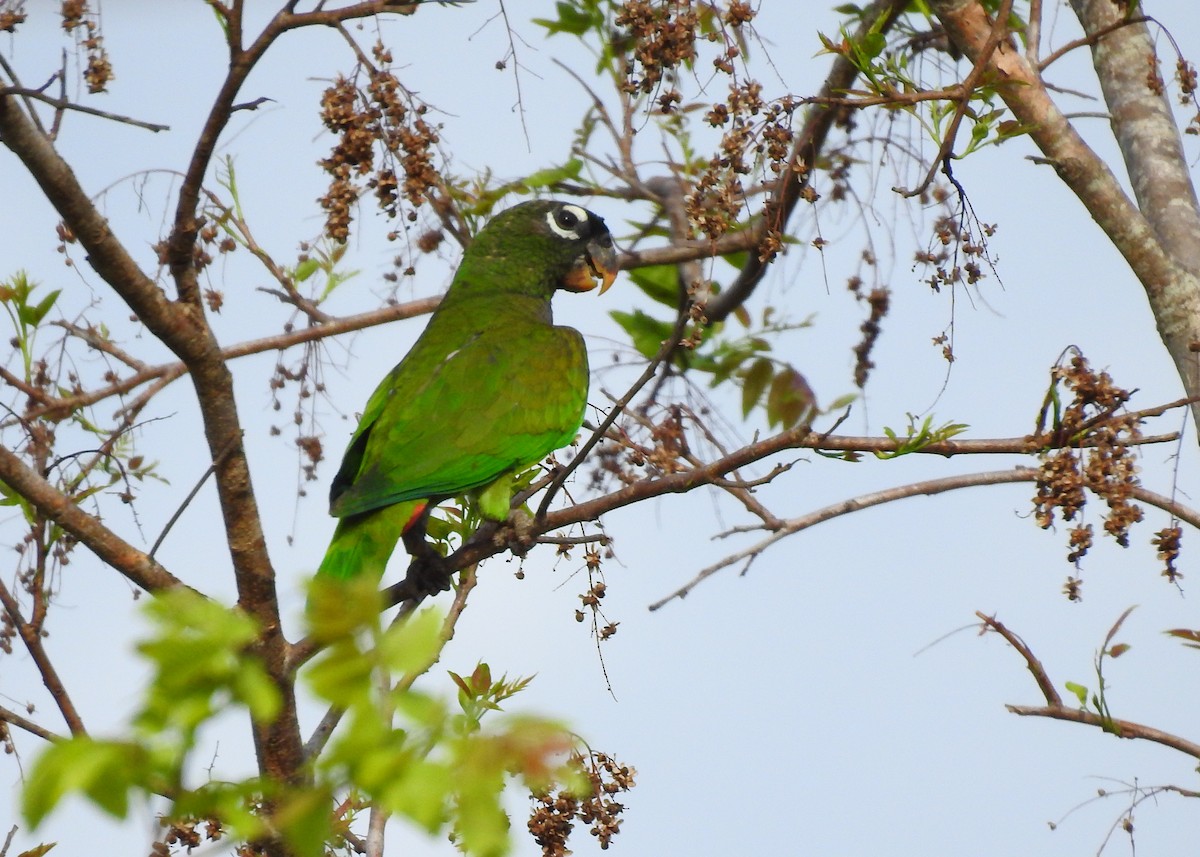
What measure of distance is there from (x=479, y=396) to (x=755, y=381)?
4.60 ft

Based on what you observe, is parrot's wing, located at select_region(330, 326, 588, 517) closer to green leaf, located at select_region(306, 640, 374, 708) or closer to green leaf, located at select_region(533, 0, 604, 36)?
green leaf, located at select_region(533, 0, 604, 36)

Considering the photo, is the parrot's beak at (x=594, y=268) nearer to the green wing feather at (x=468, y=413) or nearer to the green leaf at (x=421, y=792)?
the green wing feather at (x=468, y=413)

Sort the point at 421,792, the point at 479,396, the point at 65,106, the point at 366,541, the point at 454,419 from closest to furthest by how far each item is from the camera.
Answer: the point at 421,792
the point at 65,106
the point at 366,541
the point at 454,419
the point at 479,396

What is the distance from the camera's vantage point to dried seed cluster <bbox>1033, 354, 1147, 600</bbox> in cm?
272

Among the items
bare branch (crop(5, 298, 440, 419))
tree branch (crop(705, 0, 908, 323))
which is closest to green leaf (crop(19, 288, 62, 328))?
bare branch (crop(5, 298, 440, 419))

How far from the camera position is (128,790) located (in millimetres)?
1213

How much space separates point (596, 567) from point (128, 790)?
2283 mm

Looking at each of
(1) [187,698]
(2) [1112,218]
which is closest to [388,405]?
(2) [1112,218]

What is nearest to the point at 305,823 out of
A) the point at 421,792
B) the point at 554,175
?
the point at 421,792

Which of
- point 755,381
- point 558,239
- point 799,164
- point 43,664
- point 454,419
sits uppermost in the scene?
point 558,239

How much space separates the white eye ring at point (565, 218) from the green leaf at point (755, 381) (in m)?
0.97

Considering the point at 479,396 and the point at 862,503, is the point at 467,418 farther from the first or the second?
the point at 862,503

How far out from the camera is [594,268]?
17.5ft

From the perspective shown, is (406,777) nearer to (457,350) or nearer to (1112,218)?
(1112,218)
